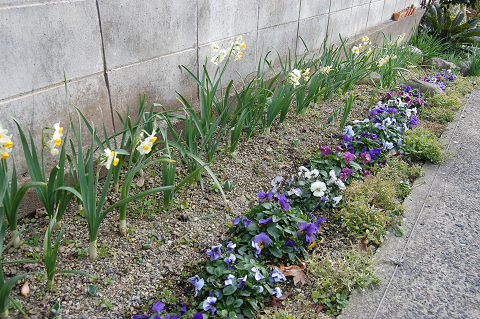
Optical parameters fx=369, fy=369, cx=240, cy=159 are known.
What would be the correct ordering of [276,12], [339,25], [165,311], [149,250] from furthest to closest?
[339,25] → [276,12] → [149,250] → [165,311]

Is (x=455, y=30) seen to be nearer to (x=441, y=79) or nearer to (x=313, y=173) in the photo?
(x=441, y=79)

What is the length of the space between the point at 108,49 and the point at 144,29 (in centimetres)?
29

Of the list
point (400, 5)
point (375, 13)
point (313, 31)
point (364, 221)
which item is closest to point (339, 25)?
point (313, 31)

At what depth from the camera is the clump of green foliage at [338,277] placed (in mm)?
1633

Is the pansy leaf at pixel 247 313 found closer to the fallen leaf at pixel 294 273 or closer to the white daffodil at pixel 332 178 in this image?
the fallen leaf at pixel 294 273

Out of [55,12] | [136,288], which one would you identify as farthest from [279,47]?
[136,288]

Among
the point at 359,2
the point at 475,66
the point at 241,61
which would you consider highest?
the point at 359,2

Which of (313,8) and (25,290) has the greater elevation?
(313,8)

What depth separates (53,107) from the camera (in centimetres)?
197

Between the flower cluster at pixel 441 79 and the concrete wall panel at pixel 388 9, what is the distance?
1.68 m

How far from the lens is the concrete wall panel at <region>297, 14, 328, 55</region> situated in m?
3.99

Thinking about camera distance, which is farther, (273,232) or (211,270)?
(273,232)

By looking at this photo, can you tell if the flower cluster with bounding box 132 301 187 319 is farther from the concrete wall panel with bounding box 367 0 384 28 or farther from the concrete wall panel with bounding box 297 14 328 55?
the concrete wall panel with bounding box 367 0 384 28

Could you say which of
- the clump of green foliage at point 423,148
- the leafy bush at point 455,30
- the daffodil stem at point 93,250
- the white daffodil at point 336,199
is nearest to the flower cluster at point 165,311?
the daffodil stem at point 93,250
